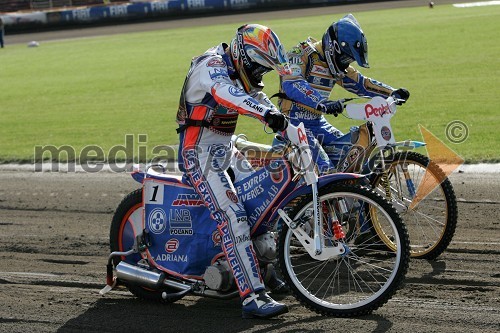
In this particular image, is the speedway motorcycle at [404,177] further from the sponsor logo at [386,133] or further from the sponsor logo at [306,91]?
the sponsor logo at [306,91]

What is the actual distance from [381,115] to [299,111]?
139 centimetres

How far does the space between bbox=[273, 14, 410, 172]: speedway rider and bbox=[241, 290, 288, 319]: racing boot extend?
1831 mm

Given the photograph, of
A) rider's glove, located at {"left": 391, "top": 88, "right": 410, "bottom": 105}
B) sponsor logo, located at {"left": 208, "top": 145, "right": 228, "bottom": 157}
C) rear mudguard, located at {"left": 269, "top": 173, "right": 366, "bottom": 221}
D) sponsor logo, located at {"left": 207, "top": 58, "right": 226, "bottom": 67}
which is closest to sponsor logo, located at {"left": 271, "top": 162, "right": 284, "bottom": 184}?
rear mudguard, located at {"left": 269, "top": 173, "right": 366, "bottom": 221}

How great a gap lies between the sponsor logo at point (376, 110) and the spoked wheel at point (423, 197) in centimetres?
67

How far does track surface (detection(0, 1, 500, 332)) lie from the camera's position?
5.92 m

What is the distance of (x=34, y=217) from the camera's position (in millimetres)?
9844

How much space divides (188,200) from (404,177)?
2110 mm

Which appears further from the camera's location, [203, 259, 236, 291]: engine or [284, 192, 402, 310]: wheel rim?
[203, 259, 236, 291]: engine

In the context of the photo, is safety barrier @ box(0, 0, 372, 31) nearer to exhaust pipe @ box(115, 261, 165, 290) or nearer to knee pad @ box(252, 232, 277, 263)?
exhaust pipe @ box(115, 261, 165, 290)

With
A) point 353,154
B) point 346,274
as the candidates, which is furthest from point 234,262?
point 353,154

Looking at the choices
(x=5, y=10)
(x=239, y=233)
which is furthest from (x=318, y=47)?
(x=5, y=10)

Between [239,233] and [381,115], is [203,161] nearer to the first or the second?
[239,233]

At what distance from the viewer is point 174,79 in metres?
22.6

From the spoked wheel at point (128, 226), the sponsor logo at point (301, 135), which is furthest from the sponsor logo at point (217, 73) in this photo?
the spoked wheel at point (128, 226)
